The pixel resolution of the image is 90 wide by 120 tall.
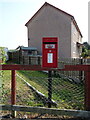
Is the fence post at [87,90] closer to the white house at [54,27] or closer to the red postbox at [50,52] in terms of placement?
the red postbox at [50,52]

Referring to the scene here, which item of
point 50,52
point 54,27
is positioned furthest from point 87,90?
point 54,27

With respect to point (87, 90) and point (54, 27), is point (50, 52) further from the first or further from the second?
point (54, 27)

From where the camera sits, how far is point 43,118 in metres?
3.16

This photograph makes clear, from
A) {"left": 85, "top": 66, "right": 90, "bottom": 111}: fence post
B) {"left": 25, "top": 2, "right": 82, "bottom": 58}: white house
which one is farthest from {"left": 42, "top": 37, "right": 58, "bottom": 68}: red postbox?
{"left": 25, "top": 2, "right": 82, "bottom": 58}: white house

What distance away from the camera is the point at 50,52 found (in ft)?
9.93

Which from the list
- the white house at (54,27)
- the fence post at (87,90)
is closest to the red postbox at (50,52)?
the fence post at (87,90)

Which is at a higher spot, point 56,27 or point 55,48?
point 56,27

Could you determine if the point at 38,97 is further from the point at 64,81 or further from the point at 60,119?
the point at 64,81

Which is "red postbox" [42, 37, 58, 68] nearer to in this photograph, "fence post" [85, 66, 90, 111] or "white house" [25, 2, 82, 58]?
"fence post" [85, 66, 90, 111]

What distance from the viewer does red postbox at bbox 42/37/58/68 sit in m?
2.98

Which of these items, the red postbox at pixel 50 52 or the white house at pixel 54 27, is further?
the white house at pixel 54 27

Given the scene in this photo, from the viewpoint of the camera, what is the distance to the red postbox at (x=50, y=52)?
2984mm

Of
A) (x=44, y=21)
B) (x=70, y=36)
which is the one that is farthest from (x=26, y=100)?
(x=44, y=21)

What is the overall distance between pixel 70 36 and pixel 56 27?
2171 mm
